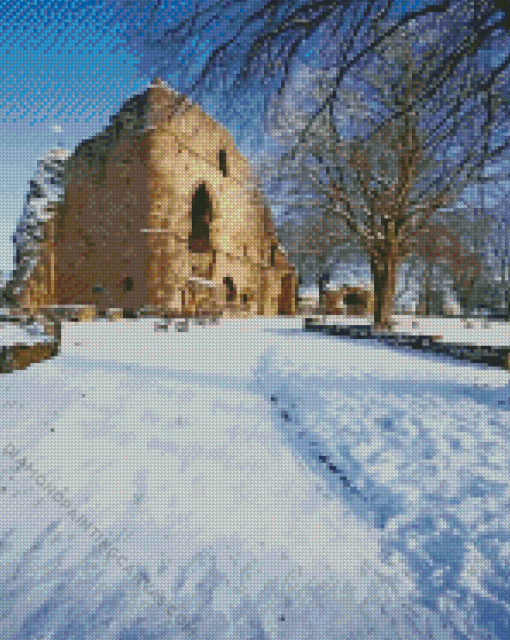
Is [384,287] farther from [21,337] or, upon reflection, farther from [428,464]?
[21,337]

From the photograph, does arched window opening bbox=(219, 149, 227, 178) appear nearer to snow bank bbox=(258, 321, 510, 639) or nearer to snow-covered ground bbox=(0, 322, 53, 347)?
snow-covered ground bbox=(0, 322, 53, 347)

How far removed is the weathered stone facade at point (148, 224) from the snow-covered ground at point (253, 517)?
17.8 meters

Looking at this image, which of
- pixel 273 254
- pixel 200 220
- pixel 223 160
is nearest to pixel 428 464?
pixel 200 220

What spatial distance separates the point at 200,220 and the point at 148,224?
5239 mm

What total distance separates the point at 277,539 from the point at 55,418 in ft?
9.08

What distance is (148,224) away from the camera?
21.5 metres

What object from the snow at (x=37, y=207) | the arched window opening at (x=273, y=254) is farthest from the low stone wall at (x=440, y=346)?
the snow at (x=37, y=207)

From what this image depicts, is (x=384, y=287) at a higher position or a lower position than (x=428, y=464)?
higher

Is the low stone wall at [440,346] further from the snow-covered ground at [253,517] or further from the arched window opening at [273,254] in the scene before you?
the arched window opening at [273,254]

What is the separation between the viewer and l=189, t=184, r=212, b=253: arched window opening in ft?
83.3

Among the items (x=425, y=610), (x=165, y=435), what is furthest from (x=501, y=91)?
(x=165, y=435)

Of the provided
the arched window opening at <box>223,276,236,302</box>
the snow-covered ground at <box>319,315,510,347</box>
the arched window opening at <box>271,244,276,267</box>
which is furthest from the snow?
the snow-covered ground at <box>319,315,510,347</box>

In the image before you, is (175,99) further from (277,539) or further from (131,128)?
(131,128)

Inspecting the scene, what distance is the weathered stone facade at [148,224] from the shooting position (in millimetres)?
21594
